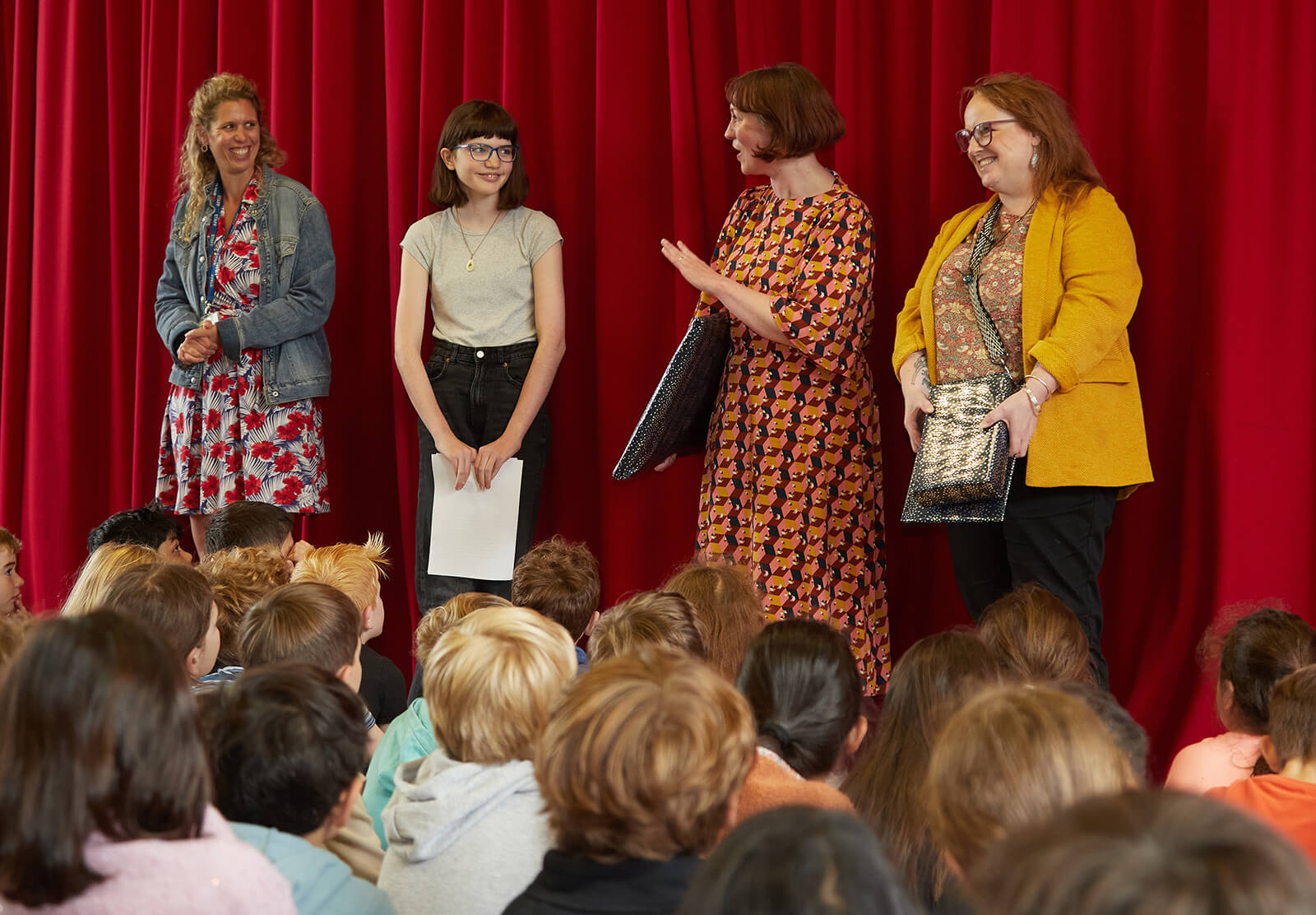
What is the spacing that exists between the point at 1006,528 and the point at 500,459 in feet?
4.29

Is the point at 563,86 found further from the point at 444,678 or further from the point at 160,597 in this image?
the point at 444,678

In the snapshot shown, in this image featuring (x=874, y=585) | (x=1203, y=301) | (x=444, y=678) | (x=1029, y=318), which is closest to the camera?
(x=444, y=678)

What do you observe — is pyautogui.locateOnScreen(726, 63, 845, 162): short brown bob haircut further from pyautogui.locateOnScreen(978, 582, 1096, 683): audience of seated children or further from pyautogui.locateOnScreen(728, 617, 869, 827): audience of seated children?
pyautogui.locateOnScreen(728, 617, 869, 827): audience of seated children

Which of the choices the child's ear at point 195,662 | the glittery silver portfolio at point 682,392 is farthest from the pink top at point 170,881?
the glittery silver portfolio at point 682,392

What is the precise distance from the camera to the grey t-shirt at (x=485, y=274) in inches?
138

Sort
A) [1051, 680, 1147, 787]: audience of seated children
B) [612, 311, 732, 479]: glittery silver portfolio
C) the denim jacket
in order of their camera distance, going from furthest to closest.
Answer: the denim jacket, [612, 311, 732, 479]: glittery silver portfolio, [1051, 680, 1147, 787]: audience of seated children

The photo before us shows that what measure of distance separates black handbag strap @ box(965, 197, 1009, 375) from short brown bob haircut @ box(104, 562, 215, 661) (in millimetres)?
1601

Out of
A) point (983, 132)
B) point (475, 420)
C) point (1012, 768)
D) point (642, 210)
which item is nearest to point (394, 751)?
point (1012, 768)

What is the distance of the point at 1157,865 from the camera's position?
67 cm

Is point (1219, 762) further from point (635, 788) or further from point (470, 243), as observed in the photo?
point (470, 243)

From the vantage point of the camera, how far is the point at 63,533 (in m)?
4.39

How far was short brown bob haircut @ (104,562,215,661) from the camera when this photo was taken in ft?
6.84

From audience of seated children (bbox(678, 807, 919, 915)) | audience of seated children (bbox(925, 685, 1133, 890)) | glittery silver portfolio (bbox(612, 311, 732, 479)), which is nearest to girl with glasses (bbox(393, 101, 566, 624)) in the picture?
glittery silver portfolio (bbox(612, 311, 732, 479))

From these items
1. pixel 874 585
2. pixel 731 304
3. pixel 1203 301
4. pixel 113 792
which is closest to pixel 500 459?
pixel 731 304
